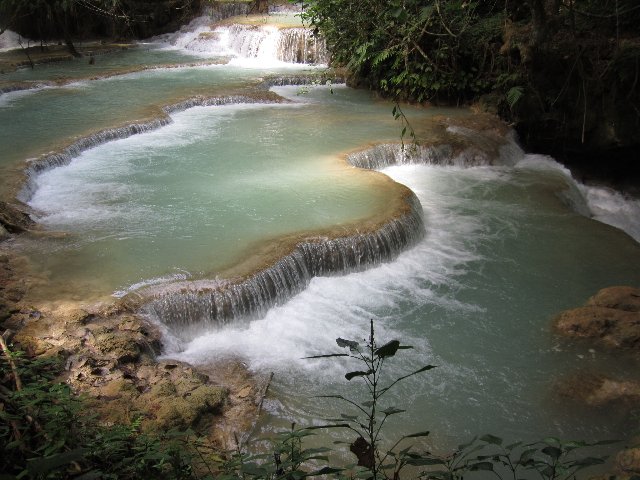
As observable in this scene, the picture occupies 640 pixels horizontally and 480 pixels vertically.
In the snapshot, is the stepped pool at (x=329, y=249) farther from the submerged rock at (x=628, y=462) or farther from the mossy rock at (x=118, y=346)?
the submerged rock at (x=628, y=462)

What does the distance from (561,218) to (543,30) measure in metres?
3.58

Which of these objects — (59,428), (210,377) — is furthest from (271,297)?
(59,428)

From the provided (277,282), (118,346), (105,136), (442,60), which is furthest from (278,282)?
(442,60)

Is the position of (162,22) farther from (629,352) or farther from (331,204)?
(629,352)

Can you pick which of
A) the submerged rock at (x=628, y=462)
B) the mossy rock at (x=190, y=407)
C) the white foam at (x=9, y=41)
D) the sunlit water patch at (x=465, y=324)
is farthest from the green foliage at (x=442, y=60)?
the white foam at (x=9, y=41)

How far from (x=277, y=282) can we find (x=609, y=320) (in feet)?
10.1

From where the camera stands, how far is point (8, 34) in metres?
19.2

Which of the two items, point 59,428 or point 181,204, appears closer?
point 59,428

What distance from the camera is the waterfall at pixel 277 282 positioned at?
15.5ft

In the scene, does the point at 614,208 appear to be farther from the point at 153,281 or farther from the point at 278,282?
the point at 153,281

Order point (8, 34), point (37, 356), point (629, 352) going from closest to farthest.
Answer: point (37, 356), point (629, 352), point (8, 34)

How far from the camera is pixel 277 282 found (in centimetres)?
519

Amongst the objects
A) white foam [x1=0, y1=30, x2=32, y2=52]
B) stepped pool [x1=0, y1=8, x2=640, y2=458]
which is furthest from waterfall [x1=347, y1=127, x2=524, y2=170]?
white foam [x1=0, y1=30, x2=32, y2=52]

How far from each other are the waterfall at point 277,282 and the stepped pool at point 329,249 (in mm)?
16
